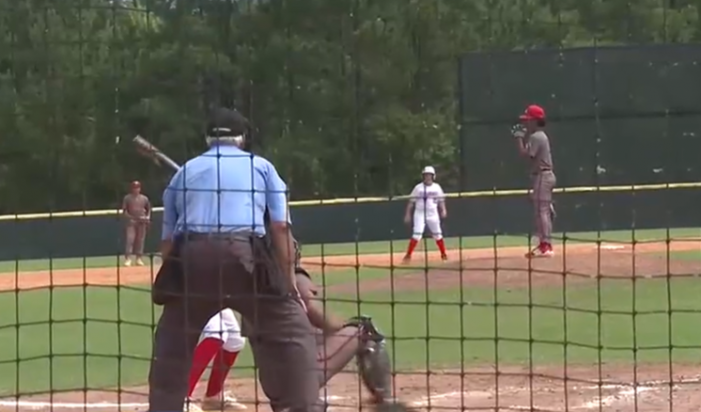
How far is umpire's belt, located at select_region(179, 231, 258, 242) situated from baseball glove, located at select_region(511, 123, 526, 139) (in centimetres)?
1224

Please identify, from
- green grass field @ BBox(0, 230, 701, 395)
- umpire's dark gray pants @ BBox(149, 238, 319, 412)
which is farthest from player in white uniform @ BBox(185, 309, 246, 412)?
umpire's dark gray pants @ BBox(149, 238, 319, 412)

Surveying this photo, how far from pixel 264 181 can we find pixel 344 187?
949 centimetres

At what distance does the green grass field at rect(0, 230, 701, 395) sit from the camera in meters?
10.0

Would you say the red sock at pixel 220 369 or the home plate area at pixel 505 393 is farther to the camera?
the home plate area at pixel 505 393

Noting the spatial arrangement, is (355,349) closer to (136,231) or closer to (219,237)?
(219,237)

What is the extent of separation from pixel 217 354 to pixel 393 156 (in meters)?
9.31

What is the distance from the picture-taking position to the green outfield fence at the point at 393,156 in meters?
8.70

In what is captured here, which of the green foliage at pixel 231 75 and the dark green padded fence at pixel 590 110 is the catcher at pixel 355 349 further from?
the dark green padded fence at pixel 590 110

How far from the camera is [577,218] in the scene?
25.2 metres

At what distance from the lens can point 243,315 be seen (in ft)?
21.5

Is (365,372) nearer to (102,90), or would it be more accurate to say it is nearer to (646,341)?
(102,90)

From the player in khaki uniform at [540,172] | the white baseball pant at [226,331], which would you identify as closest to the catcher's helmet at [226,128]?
the white baseball pant at [226,331]

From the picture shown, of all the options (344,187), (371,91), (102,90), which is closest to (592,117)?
(344,187)

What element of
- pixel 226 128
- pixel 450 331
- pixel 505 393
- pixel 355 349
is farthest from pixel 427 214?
pixel 226 128
